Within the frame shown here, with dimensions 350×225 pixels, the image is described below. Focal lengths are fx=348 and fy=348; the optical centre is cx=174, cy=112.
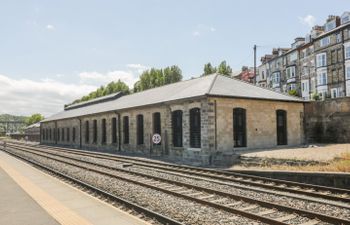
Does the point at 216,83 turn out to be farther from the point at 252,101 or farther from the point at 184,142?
the point at 184,142

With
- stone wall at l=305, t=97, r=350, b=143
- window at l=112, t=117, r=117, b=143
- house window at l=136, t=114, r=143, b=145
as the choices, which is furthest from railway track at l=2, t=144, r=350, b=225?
window at l=112, t=117, r=117, b=143

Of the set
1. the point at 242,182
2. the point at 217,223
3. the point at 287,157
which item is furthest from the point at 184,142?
the point at 217,223

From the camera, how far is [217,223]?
7.18 m

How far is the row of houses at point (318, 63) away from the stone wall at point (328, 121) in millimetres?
13270

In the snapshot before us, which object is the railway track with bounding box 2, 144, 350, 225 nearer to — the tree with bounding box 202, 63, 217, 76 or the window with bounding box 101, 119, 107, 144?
the window with bounding box 101, 119, 107, 144

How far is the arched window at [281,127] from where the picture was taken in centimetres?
2283

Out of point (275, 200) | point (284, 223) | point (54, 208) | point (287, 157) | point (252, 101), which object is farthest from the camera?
point (252, 101)

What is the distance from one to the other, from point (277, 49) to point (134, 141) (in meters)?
46.4

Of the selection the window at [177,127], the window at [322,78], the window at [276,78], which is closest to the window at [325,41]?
the window at [322,78]

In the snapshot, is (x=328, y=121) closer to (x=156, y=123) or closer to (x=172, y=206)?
(x=156, y=123)

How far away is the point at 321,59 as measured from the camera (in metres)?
47.7

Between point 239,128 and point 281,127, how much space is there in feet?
12.4

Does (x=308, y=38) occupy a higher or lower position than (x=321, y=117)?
higher

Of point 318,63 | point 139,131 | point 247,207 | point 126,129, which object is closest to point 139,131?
point 139,131
